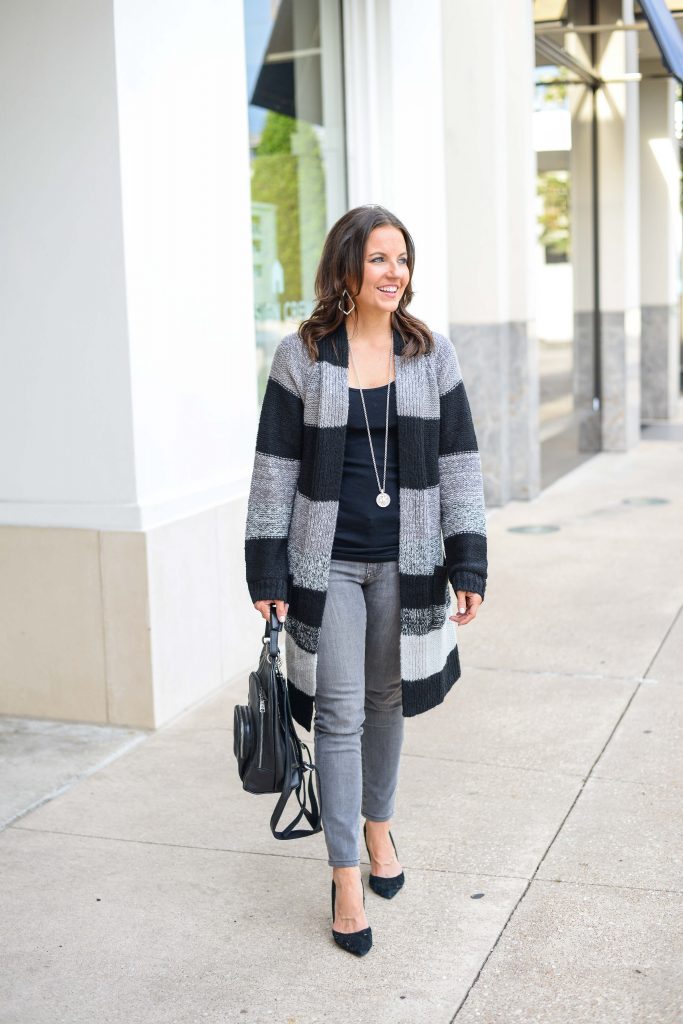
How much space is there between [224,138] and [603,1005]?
3.89 m

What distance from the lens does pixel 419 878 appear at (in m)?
3.87

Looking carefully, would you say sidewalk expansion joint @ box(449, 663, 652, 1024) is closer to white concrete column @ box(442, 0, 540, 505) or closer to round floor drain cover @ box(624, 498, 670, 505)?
white concrete column @ box(442, 0, 540, 505)

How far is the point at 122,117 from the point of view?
489cm

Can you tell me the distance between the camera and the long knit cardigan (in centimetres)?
345

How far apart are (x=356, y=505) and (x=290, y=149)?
14.4 feet

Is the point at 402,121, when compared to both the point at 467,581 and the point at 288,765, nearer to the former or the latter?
the point at 467,581

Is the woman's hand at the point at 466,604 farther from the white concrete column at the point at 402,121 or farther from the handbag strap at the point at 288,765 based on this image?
the white concrete column at the point at 402,121

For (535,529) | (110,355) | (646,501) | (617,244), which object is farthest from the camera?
(617,244)

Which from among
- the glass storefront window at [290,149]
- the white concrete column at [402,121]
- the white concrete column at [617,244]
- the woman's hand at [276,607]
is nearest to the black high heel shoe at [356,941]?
the woman's hand at [276,607]

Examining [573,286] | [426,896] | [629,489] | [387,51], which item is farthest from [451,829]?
[573,286]

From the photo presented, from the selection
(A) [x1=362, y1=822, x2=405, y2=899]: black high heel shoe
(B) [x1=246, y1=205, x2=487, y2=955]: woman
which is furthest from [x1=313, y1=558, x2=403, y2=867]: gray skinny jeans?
(A) [x1=362, y1=822, x2=405, y2=899]: black high heel shoe

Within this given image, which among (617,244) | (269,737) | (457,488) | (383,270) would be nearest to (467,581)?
(457,488)

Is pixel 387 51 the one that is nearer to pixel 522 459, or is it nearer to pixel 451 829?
pixel 522 459

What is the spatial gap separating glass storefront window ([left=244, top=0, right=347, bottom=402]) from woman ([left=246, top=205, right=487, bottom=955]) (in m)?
3.52
